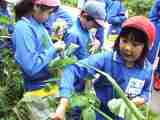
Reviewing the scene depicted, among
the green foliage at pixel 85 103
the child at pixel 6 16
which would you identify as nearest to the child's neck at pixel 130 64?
the green foliage at pixel 85 103

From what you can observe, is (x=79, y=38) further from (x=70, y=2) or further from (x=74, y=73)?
(x=70, y=2)

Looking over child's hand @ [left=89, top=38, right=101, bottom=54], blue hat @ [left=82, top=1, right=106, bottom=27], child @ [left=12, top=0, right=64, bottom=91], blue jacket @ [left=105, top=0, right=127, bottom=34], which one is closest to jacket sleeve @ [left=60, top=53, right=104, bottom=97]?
child @ [left=12, top=0, right=64, bottom=91]

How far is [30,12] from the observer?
4316 millimetres

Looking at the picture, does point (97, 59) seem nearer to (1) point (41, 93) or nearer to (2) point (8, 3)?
(1) point (41, 93)

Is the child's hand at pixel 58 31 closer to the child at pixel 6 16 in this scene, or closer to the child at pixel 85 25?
the child at pixel 85 25

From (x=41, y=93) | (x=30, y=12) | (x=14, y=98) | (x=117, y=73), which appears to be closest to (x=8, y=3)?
(x=14, y=98)

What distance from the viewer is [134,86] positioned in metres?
3.47

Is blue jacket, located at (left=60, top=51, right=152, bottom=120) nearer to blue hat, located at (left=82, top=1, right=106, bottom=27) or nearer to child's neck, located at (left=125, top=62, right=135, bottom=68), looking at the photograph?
child's neck, located at (left=125, top=62, right=135, bottom=68)

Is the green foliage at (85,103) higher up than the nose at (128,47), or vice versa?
the nose at (128,47)

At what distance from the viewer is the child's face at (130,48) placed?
3.30 metres

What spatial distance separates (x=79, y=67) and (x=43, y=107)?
1.94 ft

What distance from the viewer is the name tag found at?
3444 mm

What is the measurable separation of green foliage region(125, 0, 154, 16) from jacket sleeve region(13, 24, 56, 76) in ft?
27.5

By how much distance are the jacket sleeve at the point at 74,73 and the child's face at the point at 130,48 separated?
0.17 meters
